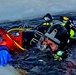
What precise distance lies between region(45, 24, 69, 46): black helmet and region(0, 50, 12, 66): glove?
64cm

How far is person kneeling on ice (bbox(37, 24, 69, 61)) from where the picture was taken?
16.1 feet

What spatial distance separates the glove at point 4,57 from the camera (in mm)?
4680

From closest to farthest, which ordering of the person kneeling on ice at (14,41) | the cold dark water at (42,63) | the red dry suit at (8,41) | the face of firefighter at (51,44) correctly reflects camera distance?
the cold dark water at (42,63) < the person kneeling on ice at (14,41) < the face of firefighter at (51,44) < the red dry suit at (8,41)

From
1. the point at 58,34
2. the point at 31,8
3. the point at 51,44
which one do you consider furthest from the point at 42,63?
the point at 31,8

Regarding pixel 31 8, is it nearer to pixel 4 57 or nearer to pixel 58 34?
pixel 58 34

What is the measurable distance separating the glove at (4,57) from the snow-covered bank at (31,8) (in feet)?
6.89

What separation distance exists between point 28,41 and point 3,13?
1.81 metres

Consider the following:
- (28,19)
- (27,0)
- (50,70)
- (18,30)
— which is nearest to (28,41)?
(18,30)

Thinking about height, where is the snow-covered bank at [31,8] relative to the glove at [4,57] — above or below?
above

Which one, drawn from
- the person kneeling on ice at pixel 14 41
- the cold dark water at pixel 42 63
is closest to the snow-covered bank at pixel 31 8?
Answer: the person kneeling on ice at pixel 14 41

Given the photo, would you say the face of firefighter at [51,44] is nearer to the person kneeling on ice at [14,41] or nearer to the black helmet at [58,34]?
the black helmet at [58,34]

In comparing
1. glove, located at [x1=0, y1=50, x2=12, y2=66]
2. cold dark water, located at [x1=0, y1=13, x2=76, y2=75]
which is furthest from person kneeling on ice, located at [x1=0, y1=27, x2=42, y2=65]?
cold dark water, located at [x1=0, y1=13, x2=76, y2=75]

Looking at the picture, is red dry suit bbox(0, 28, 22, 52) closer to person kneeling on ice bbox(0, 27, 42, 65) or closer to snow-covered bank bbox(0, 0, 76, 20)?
person kneeling on ice bbox(0, 27, 42, 65)

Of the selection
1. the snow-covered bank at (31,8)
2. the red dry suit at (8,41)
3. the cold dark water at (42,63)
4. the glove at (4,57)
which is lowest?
the cold dark water at (42,63)
